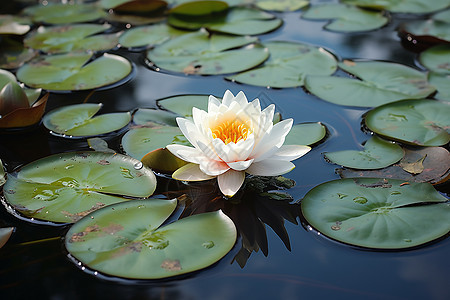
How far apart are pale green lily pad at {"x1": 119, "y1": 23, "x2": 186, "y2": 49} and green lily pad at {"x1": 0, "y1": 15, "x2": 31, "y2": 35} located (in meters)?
0.73

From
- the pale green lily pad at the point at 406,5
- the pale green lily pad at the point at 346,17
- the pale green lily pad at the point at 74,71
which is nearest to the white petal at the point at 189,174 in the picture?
the pale green lily pad at the point at 74,71

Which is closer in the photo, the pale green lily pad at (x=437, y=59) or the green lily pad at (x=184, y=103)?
the green lily pad at (x=184, y=103)

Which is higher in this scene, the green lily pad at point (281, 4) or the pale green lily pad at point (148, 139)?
the green lily pad at point (281, 4)

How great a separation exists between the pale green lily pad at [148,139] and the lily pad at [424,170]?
745 millimetres

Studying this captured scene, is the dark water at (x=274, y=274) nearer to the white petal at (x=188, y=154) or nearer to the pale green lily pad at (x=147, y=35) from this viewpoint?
the white petal at (x=188, y=154)

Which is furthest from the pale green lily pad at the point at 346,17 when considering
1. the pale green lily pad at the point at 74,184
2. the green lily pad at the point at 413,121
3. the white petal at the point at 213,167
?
the pale green lily pad at the point at 74,184

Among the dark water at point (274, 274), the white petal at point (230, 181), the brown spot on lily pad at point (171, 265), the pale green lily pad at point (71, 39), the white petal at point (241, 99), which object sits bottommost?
the dark water at point (274, 274)

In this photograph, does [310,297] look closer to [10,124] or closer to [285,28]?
[10,124]

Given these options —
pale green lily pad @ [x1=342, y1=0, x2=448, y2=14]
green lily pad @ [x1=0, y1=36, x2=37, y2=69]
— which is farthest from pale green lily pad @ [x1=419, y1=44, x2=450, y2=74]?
green lily pad @ [x1=0, y1=36, x2=37, y2=69]

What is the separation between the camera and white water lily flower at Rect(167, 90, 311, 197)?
1.69 m

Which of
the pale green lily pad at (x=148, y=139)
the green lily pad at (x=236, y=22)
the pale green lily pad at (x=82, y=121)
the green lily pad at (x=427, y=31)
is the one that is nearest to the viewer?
the pale green lily pad at (x=148, y=139)

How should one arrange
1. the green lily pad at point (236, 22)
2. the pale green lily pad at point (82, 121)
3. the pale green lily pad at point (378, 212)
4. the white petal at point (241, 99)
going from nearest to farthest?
the pale green lily pad at point (378, 212) < the white petal at point (241, 99) < the pale green lily pad at point (82, 121) < the green lily pad at point (236, 22)

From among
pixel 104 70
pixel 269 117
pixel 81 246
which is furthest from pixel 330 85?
pixel 81 246

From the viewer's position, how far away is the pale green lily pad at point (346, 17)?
11.1ft
